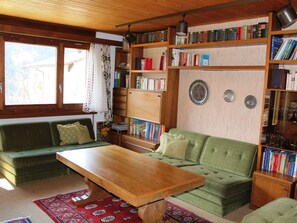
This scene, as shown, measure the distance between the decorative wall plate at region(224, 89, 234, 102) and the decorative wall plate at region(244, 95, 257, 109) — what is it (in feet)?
0.70

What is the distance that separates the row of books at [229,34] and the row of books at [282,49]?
17 cm

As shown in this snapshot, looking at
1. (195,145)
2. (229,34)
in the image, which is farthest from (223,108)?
(229,34)

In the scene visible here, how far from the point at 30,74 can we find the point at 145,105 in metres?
2.03

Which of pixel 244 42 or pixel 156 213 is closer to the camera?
pixel 156 213

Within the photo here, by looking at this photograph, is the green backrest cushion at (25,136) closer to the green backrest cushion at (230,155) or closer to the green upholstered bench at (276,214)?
the green backrest cushion at (230,155)

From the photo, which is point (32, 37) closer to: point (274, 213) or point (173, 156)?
point (173, 156)

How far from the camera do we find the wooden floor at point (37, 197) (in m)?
3.09

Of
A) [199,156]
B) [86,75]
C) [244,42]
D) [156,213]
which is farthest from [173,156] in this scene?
[86,75]

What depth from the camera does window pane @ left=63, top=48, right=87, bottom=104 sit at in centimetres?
523

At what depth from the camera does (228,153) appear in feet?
12.6

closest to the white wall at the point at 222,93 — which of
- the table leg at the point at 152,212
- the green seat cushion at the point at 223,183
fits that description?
the green seat cushion at the point at 223,183

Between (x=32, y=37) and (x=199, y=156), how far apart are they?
332cm

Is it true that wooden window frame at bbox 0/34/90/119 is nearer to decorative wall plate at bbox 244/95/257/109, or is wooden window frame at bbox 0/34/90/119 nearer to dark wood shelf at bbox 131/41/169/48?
dark wood shelf at bbox 131/41/169/48

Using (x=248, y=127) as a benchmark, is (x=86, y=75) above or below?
above
